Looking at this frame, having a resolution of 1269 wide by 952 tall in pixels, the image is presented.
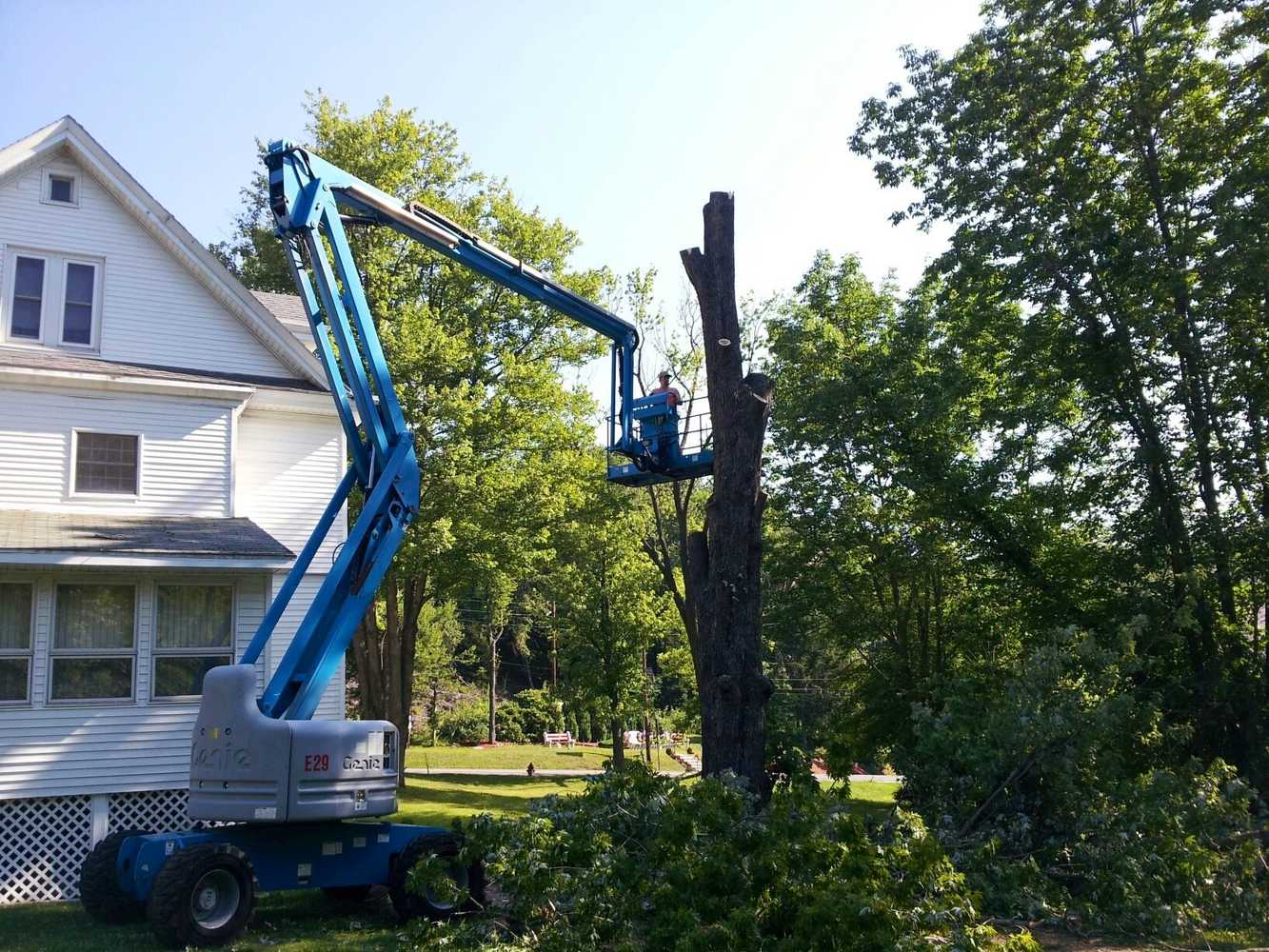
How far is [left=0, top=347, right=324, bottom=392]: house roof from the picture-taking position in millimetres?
14320

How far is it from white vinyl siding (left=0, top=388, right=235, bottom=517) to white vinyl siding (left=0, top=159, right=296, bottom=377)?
2.74 ft

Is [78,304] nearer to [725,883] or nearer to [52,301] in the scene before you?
[52,301]

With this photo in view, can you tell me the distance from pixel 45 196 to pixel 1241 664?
18.8 meters

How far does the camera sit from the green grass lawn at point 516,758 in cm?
3791

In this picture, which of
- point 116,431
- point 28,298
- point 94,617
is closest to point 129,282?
point 28,298

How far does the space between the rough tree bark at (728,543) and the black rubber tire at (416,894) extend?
102 inches

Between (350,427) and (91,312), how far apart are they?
590 centimetres

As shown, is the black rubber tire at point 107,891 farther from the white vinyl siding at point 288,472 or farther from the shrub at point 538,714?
the shrub at point 538,714

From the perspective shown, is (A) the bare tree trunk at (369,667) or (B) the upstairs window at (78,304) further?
(A) the bare tree trunk at (369,667)

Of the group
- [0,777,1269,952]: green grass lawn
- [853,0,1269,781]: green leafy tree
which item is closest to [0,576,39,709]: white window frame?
[0,777,1269,952]: green grass lawn

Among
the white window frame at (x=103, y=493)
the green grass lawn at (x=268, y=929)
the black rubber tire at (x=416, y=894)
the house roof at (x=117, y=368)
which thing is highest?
the house roof at (x=117, y=368)

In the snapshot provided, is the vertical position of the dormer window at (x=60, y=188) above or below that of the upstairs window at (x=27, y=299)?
above

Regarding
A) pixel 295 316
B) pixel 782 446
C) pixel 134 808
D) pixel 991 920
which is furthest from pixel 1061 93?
pixel 134 808

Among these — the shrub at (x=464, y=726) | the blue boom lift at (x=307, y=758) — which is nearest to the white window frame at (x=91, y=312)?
the blue boom lift at (x=307, y=758)
